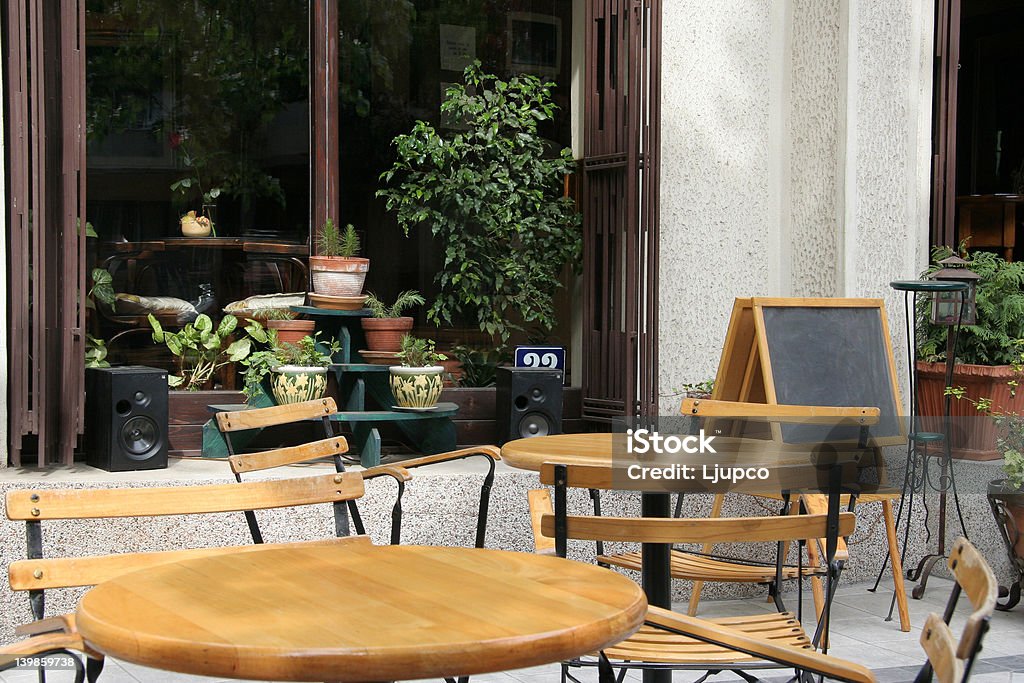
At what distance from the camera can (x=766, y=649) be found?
1.89 meters

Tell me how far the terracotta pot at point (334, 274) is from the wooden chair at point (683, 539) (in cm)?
326

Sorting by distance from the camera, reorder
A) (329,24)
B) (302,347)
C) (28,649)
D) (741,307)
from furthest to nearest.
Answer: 1. (329,24)
2. (302,347)
3. (741,307)
4. (28,649)

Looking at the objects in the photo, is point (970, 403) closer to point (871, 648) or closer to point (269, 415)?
point (871, 648)

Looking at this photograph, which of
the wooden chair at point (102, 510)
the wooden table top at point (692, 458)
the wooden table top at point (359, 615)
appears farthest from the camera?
the wooden table top at point (692, 458)

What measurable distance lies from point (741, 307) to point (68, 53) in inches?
109

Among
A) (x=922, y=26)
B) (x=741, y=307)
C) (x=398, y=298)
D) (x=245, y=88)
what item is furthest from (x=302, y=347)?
(x=922, y=26)

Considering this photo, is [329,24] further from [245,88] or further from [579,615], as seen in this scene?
[579,615]

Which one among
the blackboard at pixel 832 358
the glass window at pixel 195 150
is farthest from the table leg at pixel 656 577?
the glass window at pixel 195 150

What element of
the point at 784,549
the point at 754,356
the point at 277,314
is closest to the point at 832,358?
the point at 754,356

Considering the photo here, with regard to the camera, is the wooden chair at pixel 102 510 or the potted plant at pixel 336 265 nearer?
the wooden chair at pixel 102 510

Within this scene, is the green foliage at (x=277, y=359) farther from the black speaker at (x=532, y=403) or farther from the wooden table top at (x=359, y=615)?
the wooden table top at (x=359, y=615)

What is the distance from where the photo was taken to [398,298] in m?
5.86

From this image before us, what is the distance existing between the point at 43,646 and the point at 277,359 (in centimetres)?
346

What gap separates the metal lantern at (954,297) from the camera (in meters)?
4.88
